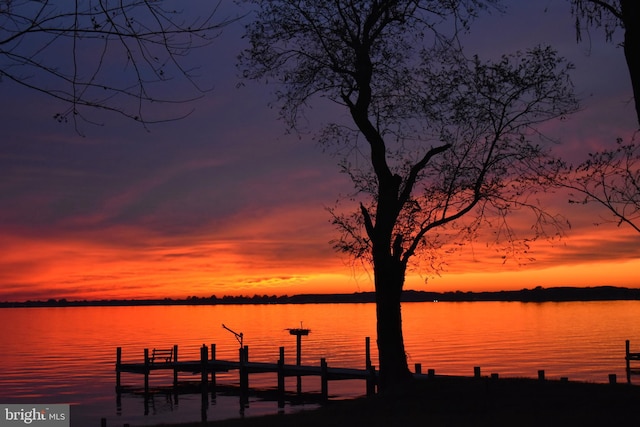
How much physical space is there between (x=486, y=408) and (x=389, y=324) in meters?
6.47

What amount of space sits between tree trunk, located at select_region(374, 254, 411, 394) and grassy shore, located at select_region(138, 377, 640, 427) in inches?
81.7

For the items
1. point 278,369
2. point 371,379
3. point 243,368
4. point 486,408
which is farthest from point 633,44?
point 243,368

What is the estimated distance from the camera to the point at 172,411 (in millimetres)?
55875

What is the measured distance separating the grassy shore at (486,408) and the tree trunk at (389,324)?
2075mm

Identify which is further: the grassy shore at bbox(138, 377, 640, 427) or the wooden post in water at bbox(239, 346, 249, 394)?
the wooden post in water at bbox(239, 346, 249, 394)

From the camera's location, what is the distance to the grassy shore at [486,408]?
18906 mm

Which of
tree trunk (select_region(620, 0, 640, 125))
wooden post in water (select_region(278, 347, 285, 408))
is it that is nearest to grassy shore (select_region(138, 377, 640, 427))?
tree trunk (select_region(620, 0, 640, 125))

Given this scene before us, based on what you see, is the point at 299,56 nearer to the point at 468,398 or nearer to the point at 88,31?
the point at 468,398

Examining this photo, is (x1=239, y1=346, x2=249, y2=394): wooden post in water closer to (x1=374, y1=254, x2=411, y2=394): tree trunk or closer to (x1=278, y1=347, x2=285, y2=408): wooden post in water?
(x1=278, y1=347, x2=285, y2=408): wooden post in water

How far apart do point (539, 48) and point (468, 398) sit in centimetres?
1296

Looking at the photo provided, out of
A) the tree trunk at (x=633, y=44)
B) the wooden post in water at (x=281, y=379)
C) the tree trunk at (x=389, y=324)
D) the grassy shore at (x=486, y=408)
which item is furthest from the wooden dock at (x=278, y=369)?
the tree trunk at (x=633, y=44)

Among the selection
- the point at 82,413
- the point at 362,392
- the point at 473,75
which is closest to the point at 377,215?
the point at 473,75

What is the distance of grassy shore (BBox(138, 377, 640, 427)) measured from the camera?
18906mm

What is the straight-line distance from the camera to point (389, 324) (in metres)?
26.9
